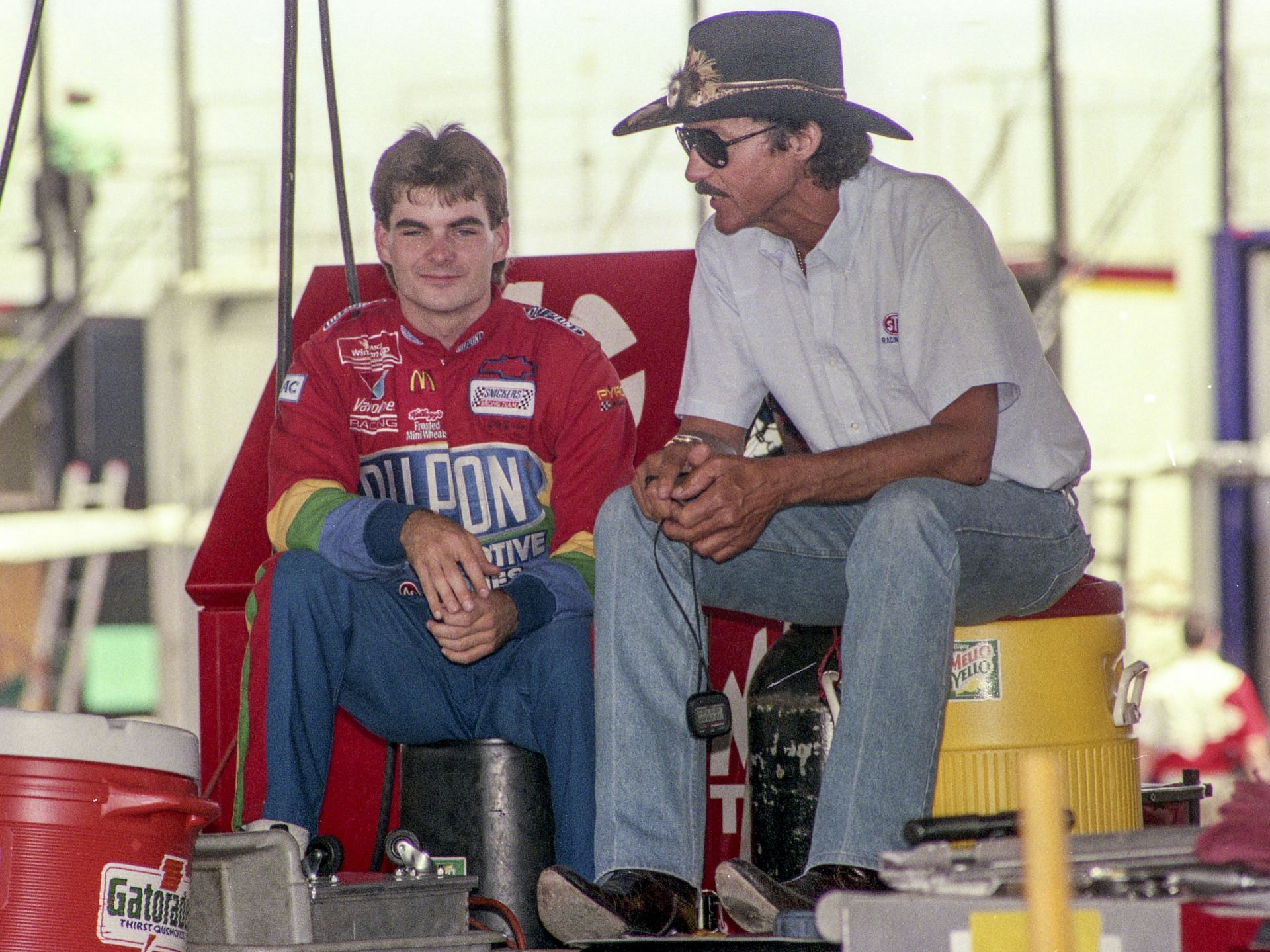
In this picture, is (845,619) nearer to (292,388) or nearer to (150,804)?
(150,804)

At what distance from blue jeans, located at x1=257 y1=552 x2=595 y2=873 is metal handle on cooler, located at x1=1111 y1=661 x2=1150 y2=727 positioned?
0.64 meters

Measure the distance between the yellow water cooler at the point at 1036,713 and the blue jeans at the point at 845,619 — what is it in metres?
0.04

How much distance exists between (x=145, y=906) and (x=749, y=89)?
1205 millimetres

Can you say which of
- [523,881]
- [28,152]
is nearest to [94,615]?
[28,152]

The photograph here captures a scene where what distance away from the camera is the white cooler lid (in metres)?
1.54

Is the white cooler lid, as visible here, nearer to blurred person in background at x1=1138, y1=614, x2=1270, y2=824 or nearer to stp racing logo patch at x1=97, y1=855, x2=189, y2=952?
stp racing logo patch at x1=97, y1=855, x2=189, y2=952

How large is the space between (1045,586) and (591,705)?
565 millimetres

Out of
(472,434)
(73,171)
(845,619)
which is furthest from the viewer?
(73,171)

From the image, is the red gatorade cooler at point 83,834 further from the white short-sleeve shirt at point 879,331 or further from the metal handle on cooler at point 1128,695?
the metal handle on cooler at point 1128,695

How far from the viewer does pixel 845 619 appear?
181cm

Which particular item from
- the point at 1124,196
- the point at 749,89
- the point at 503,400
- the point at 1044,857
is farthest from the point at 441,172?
the point at 1124,196

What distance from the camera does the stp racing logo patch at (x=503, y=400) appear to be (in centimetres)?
225

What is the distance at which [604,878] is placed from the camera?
1793 millimetres

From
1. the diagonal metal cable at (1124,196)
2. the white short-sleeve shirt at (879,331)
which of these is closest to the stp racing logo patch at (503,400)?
the white short-sleeve shirt at (879,331)
